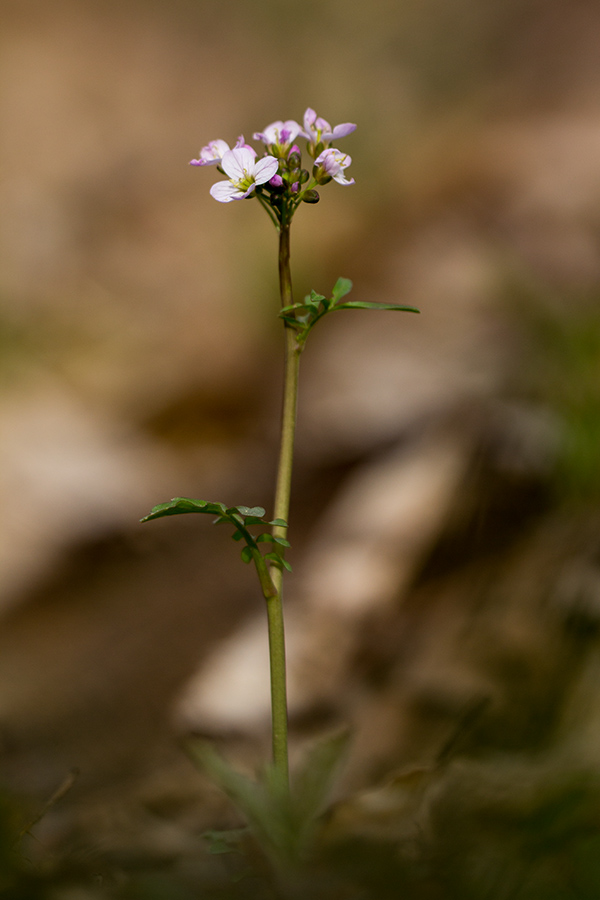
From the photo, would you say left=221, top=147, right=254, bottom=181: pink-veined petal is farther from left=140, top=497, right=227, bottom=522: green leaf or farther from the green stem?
left=140, top=497, right=227, bottom=522: green leaf

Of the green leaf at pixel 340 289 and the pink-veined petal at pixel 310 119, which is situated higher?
the pink-veined petal at pixel 310 119

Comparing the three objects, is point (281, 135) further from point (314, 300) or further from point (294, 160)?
point (314, 300)

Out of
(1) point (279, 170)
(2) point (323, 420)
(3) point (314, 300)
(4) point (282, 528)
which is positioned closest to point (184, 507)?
(4) point (282, 528)

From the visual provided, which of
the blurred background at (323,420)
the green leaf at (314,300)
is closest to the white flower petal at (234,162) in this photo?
the green leaf at (314,300)

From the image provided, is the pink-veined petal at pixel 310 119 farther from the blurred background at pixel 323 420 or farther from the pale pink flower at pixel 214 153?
the blurred background at pixel 323 420

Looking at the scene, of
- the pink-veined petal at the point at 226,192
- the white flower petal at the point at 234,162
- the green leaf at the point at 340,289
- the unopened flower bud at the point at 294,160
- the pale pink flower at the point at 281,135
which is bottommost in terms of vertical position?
the green leaf at the point at 340,289

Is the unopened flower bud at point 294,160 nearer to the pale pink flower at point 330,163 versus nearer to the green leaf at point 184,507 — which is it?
the pale pink flower at point 330,163
